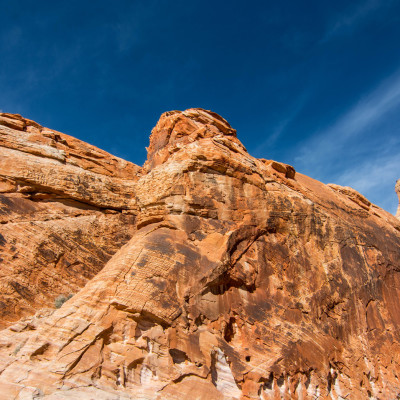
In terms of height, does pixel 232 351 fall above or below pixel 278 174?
below

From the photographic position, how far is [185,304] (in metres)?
12.4

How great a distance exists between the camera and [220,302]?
13.5 metres

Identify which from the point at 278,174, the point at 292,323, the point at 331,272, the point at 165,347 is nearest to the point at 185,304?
the point at 165,347

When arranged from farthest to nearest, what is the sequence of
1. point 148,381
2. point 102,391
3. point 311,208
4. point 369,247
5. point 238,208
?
point 369,247, point 311,208, point 238,208, point 148,381, point 102,391

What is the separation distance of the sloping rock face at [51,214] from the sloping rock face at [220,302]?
41.0 inches

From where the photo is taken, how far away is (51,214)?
1742 centimetres

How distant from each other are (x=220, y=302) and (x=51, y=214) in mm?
9321

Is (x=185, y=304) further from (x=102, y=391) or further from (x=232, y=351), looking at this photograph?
(x=102, y=391)

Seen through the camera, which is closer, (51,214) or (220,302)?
(220,302)

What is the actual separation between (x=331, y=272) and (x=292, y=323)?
436 centimetres

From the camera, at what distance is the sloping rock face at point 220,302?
1007 cm

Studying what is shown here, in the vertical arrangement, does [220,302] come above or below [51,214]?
below

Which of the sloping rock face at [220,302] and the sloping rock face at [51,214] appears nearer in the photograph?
the sloping rock face at [220,302]

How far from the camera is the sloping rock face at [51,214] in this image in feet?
48.3
